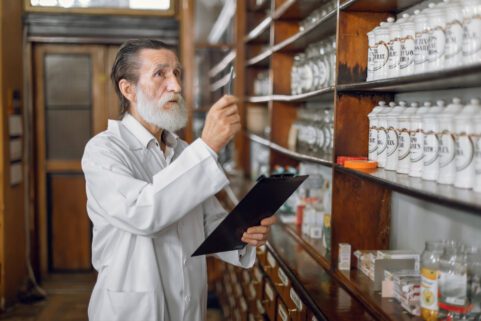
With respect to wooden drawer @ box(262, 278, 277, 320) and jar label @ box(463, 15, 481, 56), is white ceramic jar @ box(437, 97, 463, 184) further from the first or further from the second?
wooden drawer @ box(262, 278, 277, 320)

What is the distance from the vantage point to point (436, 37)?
1573 mm

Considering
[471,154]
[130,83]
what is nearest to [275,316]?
[130,83]

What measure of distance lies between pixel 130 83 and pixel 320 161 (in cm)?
91

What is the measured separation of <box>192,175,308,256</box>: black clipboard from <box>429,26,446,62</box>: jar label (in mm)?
525

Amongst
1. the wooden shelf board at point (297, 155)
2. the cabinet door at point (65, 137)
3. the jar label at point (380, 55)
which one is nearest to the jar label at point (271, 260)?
the wooden shelf board at point (297, 155)

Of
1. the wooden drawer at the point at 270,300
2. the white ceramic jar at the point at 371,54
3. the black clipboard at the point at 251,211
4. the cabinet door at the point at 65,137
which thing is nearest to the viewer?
the black clipboard at the point at 251,211

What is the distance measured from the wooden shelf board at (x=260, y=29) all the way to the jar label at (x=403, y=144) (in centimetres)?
212

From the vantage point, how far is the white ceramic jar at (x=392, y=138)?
1.93 m

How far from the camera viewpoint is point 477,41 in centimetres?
138

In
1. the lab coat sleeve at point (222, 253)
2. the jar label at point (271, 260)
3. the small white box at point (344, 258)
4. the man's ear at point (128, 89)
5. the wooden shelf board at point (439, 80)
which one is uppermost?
the wooden shelf board at point (439, 80)

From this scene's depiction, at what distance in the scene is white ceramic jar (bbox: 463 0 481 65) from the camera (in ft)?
4.52

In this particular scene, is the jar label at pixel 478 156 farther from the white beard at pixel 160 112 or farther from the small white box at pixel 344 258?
the white beard at pixel 160 112

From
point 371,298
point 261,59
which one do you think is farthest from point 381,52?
point 261,59

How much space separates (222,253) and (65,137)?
11.0 ft
